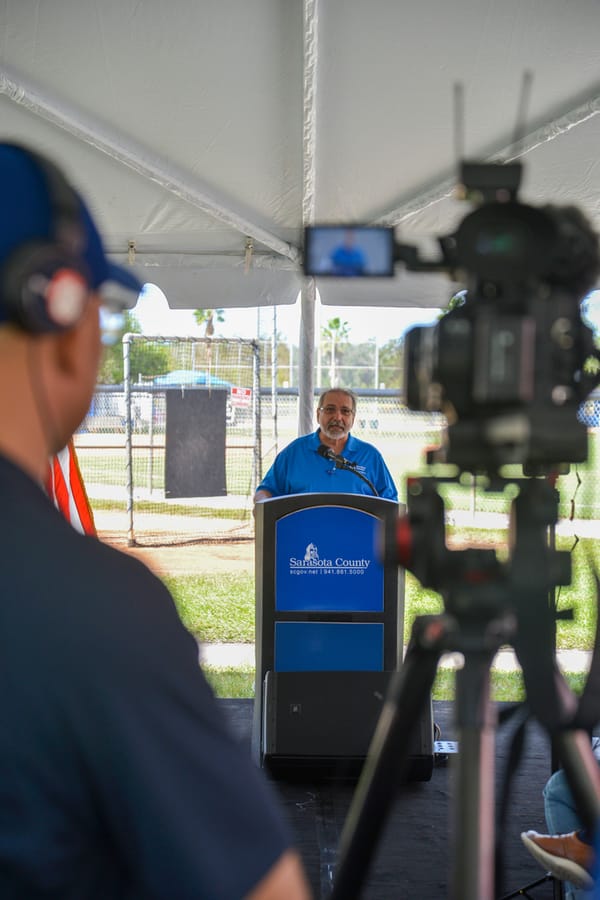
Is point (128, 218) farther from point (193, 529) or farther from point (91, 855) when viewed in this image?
point (193, 529)

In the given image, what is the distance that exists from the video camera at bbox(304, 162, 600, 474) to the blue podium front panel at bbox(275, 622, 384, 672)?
8.64ft

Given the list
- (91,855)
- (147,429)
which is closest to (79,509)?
(91,855)

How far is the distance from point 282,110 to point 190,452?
14.8 ft

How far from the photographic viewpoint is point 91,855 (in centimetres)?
72

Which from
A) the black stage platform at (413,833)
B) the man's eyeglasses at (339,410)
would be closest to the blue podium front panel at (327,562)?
the black stage platform at (413,833)

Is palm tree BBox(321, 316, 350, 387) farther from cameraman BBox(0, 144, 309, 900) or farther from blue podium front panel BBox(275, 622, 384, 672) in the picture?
cameraman BBox(0, 144, 309, 900)

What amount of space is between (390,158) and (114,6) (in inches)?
62.4

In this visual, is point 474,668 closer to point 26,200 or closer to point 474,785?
point 474,785

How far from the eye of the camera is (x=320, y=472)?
472 centimetres

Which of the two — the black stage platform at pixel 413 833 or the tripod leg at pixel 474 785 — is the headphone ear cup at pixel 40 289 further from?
the black stage platform at pixel 413 833

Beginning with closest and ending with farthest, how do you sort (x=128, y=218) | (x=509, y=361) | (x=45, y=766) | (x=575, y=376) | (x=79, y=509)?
(x=45, y=766) → (x=509, y=361) → (x=575, y=376) → (x=79, y=509) → (x=128, y=218)

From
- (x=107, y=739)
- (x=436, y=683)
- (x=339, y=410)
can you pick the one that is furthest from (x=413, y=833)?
(x=107, y=739)

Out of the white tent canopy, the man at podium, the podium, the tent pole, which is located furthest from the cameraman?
the tent pole

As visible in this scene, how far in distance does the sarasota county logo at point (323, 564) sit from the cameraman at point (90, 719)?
3.11 meters
